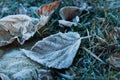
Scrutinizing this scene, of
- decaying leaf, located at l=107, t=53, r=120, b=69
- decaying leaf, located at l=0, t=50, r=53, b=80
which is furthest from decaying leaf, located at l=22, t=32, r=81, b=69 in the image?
decaying leaf, located at l=107, t=53, r=120, b=69

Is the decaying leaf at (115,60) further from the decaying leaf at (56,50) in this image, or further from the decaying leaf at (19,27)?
the decaying leaf at (19,27)

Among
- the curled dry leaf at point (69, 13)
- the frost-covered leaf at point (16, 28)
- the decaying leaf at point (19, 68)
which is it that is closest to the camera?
the decaying leaf at point (19, 68)

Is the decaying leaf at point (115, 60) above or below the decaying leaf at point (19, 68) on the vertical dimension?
above

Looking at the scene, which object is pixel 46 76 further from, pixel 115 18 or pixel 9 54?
pixel 115 18

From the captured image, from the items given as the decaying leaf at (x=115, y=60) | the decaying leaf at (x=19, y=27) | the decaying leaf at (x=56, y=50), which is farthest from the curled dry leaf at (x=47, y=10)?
the decaying leaf at (x=115, y=60)

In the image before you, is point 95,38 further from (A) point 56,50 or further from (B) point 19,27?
(B) point 19,27

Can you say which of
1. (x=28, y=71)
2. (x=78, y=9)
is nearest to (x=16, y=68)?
(x=28, y=71)

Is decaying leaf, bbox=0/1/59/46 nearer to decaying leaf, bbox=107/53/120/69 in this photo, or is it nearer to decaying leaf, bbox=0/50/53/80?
decaying leaf, bbox=0/50/53/80
